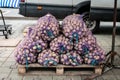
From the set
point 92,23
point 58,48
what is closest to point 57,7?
point 92,23

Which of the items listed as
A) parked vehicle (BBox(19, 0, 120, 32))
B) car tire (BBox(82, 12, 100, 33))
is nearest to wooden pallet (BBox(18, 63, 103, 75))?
parked vehicle (BBox(19, 0, 120, 32))

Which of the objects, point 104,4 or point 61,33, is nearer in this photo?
point 61,33

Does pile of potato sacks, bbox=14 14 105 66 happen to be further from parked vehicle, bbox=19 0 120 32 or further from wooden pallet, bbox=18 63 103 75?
parked vehicle, bbox=19 0 120 32

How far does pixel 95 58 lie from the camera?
5180 mm

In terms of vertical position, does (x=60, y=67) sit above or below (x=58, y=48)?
below

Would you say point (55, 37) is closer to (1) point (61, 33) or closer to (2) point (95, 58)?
(1) point (61, 33)

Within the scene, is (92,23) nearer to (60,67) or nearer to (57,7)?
(57,7)

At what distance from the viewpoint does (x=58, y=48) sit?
513 centimetres

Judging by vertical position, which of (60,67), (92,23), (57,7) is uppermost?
(57,7)

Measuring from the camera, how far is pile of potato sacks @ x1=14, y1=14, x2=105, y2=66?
201 inches

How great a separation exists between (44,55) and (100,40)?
3696mm

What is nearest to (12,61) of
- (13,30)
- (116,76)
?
(116,76)

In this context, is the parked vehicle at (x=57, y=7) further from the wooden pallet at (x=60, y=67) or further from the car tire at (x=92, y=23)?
the wooden pallet at (x=60, y=67)

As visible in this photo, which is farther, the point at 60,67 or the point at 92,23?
the point at 92,23
